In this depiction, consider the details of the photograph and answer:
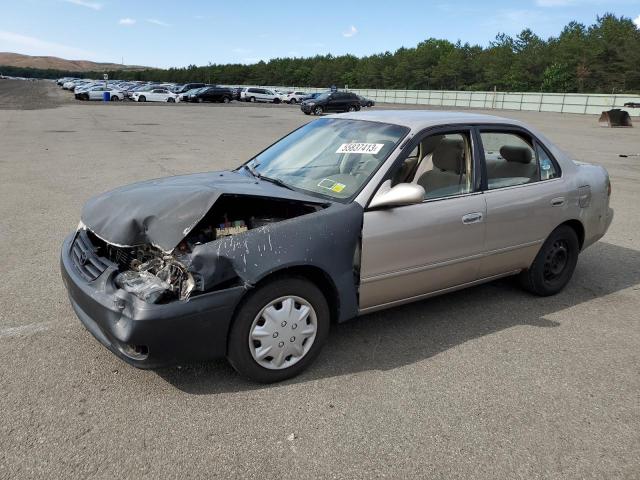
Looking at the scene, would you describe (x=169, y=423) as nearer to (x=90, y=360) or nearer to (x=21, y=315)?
(x=90, y=360)

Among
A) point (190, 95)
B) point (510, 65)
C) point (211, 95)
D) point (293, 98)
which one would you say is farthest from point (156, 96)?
point (510, 65)

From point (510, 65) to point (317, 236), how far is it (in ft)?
275

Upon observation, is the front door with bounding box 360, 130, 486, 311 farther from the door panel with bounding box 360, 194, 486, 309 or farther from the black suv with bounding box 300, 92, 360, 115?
the black suv with bounding box 300, 92, 360, 115

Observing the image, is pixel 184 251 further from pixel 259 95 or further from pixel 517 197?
pixel 259 95

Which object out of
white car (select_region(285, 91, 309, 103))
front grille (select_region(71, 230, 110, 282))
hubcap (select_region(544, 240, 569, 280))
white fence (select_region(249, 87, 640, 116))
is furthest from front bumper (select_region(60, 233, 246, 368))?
white car (select_region(285, 91, 309, 103))

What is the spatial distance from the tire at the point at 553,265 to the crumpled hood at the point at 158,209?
225cm

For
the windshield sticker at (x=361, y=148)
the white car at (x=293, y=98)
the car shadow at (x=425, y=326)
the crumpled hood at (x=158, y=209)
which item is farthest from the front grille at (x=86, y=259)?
the white car at (x=293, y=98)

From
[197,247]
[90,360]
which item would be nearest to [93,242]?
[90,360]

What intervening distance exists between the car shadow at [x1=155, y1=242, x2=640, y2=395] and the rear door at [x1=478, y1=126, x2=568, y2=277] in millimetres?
381

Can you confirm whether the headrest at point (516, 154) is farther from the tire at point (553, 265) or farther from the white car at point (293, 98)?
the white car at point (293, 98)

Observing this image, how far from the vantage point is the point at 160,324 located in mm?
2768

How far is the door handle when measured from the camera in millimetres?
3906

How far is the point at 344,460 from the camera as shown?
261 centimetres

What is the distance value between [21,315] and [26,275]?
0.95 meters
